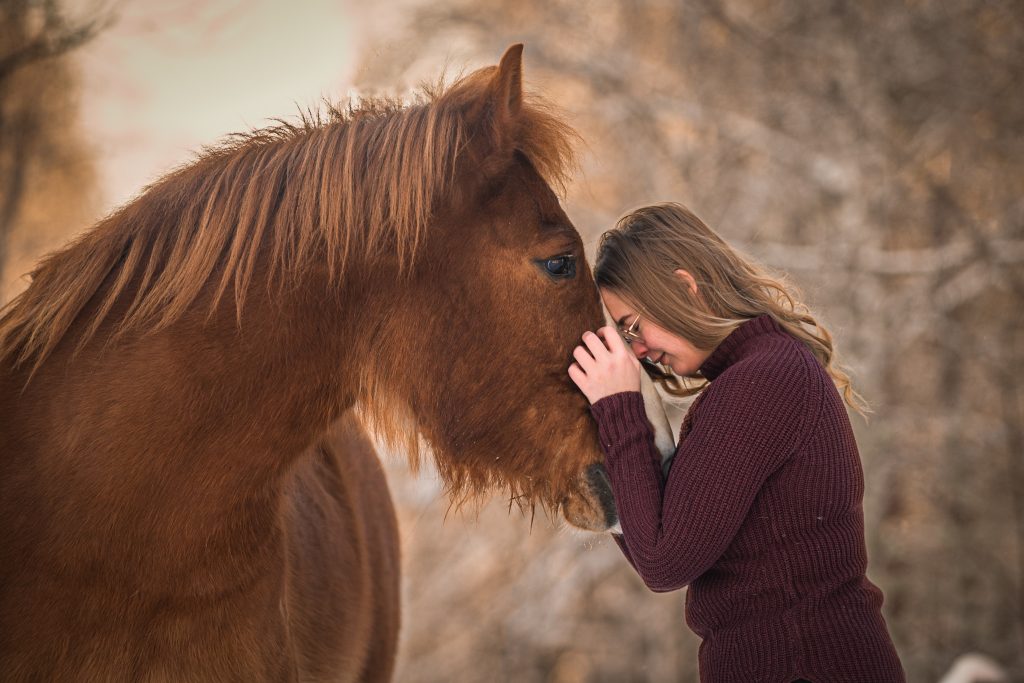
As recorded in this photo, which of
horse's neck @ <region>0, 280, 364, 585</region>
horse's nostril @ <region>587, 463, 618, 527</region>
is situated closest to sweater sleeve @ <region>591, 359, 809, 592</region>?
horse's nostril @ <region>587, 463, 618, 527</region>

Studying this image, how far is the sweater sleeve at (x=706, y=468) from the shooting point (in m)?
1.78

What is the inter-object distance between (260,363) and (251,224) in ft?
1.10

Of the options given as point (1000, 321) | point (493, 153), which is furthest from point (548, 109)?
point (1000, 321)

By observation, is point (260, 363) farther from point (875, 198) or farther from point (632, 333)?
point (875, 198)

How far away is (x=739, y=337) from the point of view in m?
2.09

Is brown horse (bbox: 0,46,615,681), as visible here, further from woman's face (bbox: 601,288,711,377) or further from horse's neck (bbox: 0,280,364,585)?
woman's face (bbox: 601,288,711,377)

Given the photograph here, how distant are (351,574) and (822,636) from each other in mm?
1746

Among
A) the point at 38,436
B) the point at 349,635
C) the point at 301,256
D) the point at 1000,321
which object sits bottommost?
the point at 1000,321

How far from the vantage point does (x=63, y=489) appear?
184 centimetres

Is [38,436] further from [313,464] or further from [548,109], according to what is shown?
[548,109]

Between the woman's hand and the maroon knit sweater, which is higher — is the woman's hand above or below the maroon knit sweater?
above

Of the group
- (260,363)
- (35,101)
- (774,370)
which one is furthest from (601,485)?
(35,101)

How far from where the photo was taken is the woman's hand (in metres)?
1.97

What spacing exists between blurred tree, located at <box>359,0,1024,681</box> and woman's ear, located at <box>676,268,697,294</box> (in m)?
4.30
